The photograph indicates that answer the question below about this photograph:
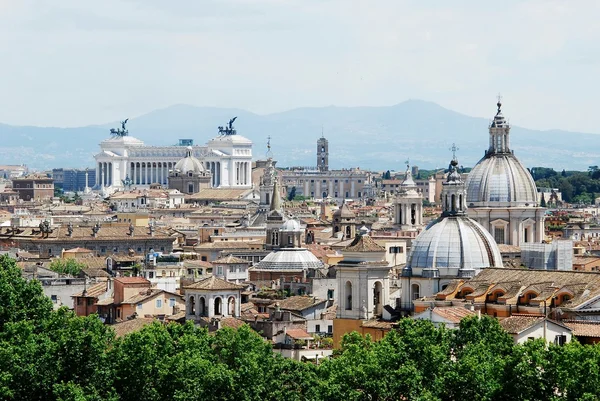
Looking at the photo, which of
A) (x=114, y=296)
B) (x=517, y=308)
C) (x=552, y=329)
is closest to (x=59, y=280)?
(x=114, y=296)

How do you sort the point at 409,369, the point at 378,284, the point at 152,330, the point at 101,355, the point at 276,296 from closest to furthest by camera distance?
the point at 409,369, the point at 101,355, the point at 152,330, the point at 378,284, the point at 276,296

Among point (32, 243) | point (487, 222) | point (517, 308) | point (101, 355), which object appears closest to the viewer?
point (101, 355)

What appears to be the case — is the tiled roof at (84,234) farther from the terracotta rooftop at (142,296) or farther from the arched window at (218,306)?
the arched window at (218,306)

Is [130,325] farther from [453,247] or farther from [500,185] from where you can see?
[500,185]

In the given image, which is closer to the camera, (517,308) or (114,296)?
(517,308)

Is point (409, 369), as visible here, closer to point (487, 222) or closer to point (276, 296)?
point (276, 296)

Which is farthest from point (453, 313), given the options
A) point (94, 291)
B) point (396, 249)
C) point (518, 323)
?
point (396, 249)

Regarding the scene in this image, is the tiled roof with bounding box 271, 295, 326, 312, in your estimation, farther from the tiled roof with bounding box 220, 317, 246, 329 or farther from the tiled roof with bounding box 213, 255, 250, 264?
the tiled roof with bounding box 213, 255, 250, 264
